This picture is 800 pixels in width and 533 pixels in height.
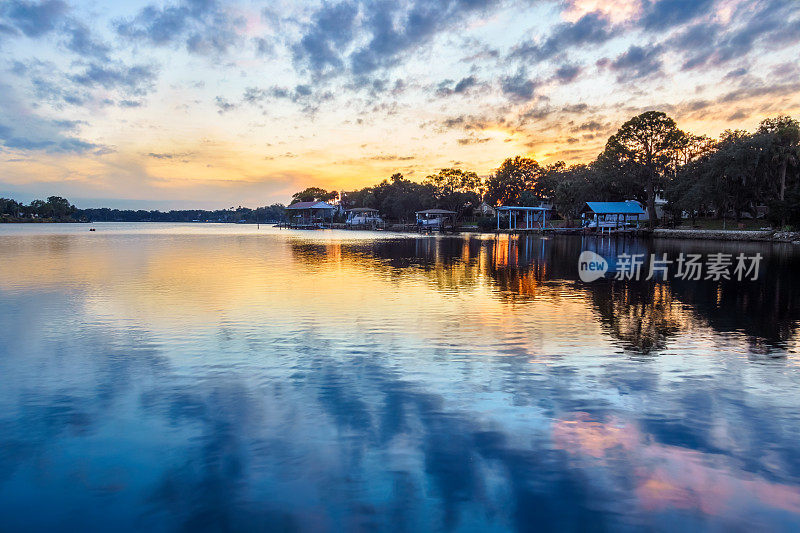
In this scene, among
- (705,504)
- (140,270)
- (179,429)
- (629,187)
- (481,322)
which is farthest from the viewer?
(629,187)

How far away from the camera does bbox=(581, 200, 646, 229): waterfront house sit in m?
61.6

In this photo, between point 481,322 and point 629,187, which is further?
point 629,187

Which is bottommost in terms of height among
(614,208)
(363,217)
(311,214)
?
(614,208)

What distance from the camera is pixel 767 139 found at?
4884 centimetres

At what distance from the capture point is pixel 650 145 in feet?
210

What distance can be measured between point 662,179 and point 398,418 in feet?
226

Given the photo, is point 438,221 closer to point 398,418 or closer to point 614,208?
point 614,208

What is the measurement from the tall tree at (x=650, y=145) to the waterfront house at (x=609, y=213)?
3.70m

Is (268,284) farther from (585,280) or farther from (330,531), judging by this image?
(330,531)

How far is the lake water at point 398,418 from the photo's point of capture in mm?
4758

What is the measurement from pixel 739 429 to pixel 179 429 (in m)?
7.61

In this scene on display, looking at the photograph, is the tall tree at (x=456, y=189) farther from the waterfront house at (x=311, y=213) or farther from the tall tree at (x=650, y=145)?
the tall tree at (x=650, y=145)

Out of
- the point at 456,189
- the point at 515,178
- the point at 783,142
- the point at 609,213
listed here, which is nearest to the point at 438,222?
the point at 456,189

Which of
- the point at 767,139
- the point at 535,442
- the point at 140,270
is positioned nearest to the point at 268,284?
the point at 140,270
